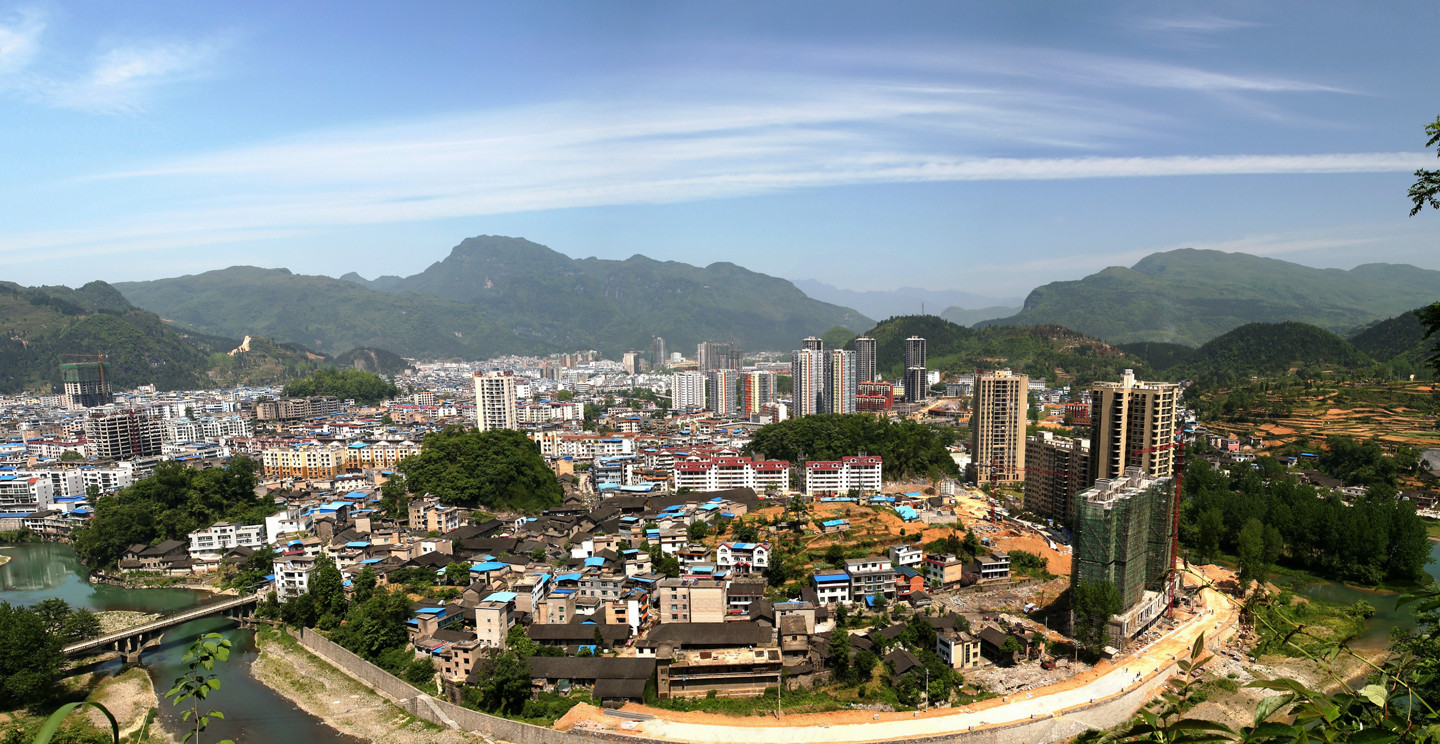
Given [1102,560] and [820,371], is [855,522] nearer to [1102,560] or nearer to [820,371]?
[1102,560]

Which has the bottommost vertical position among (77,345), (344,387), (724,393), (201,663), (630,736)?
(630,736)

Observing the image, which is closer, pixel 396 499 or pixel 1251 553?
pixel 1251 553

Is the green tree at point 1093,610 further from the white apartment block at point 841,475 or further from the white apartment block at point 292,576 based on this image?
the white apartment block at point 292,576

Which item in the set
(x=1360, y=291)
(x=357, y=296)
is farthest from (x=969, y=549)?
(x=1360, y=291)

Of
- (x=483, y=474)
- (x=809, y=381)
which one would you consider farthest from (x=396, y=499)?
(x=809, y=381)

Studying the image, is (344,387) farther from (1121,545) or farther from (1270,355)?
(1270,355)

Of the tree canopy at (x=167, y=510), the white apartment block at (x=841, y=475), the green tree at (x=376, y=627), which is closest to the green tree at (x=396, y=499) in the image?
the tree canopy at (x=167, y=510)
